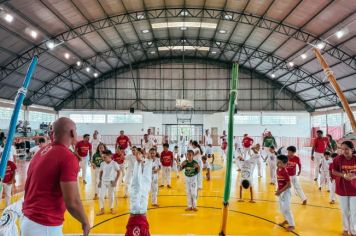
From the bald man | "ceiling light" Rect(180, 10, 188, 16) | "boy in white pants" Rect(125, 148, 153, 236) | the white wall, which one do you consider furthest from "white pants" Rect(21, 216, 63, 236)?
the white wall

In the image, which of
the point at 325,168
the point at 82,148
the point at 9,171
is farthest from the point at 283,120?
the point at 9,171

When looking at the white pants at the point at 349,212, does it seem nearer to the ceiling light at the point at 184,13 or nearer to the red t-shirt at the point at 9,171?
the red t-shirt at the point at 9,171

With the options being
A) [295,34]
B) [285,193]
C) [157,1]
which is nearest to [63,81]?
[157,1]

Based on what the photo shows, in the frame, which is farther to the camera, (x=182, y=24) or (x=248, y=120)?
(x=248, y=120)

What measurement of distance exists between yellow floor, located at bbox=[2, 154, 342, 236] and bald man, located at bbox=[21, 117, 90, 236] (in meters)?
4.39

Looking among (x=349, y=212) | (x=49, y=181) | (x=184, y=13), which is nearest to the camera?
(x=49, y=181)

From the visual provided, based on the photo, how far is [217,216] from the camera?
7.98 metres

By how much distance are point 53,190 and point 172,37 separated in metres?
29.6

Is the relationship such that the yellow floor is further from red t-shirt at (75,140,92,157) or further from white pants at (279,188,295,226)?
red t-shirt at (75,140,92,157)

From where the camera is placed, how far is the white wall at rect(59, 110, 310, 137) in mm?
35812

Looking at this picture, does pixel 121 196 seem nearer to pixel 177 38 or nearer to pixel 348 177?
pixel 348 177

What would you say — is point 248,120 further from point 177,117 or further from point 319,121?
point 177,117

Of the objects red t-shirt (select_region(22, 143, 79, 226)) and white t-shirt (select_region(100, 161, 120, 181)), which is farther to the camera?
white t-shirt (select_region(100, 161, 120, 181))

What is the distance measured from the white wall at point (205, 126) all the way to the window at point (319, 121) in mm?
720
